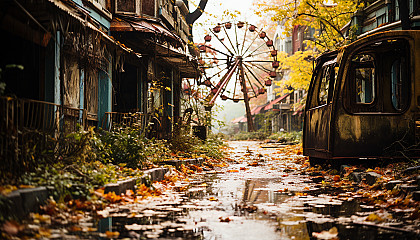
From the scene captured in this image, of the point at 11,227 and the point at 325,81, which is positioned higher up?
the point at 325,81

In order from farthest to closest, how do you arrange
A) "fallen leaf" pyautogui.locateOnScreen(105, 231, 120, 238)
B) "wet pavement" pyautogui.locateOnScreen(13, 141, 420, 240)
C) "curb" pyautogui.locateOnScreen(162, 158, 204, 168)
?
1. "curb" pyautogui.locateOnScreen(162, 158, 204, 168)
2. "wet pavement" pyautogui.locateOnScreen(13, 141, 420, 240)
3. "fallen leaf" pyautogui.locateOnScreen(105, 231, 120, 238)

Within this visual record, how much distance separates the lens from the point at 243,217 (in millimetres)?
5441

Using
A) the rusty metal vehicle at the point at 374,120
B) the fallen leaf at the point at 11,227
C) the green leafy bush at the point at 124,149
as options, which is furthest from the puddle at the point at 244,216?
the rusty metal vehicle at the point at 374,120

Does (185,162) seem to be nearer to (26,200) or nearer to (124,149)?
(124,149)

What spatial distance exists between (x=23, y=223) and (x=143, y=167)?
16.3 feet

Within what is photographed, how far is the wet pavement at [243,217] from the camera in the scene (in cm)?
445

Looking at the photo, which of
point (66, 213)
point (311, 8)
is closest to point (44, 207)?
point (66, 213)

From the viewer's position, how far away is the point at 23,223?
4.41 meters

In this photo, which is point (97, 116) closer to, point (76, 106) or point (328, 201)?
point (76, 106)

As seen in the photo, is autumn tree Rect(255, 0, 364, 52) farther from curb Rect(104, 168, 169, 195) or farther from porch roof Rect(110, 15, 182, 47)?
curb Rect(104, 168, 169, 195)

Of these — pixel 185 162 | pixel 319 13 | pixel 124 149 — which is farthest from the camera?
pixel 319 13

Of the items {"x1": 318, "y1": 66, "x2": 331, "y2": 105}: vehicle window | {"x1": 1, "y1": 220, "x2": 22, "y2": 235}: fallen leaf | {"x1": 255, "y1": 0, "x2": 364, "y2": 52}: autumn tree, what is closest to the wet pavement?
{"x1": 1, "y1": 220, "x2": 22, "y2": 235}: fallen leaf

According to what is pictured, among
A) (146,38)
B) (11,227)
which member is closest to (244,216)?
(11,227)

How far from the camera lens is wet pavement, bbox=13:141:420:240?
14.6 ft
